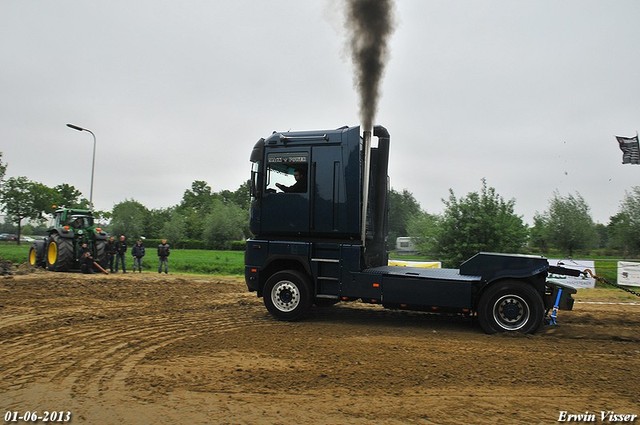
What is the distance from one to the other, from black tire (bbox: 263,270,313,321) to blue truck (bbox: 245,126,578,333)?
0.06ft


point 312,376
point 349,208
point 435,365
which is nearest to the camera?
point 312,376

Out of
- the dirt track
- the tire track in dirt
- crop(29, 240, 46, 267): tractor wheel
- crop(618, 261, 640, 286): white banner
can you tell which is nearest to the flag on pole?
crop(618, 261, 640, 286): white banner

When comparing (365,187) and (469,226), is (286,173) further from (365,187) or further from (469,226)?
(469,226)

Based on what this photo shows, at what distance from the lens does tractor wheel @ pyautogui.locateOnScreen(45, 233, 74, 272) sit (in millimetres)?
19141

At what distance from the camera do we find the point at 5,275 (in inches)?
698

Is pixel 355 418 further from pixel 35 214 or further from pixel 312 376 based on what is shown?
pixel 35 214

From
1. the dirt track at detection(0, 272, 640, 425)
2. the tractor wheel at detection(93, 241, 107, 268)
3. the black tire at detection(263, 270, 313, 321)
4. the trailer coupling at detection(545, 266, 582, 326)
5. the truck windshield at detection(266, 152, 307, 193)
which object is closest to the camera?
the dirt track at detection(0, 272, 640, 425)

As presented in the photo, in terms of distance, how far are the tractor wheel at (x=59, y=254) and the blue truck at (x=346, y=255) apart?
540 inches

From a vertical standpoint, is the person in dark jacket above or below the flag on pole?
below

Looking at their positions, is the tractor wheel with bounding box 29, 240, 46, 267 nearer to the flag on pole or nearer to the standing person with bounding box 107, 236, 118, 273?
the standing person with bounding box 107, 236, 118, 273

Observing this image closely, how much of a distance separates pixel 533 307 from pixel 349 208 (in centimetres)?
349

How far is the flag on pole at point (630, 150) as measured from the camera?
19906mm

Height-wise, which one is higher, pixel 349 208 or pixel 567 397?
pixel 349 208

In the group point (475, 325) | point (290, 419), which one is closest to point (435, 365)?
point (290, 419)
